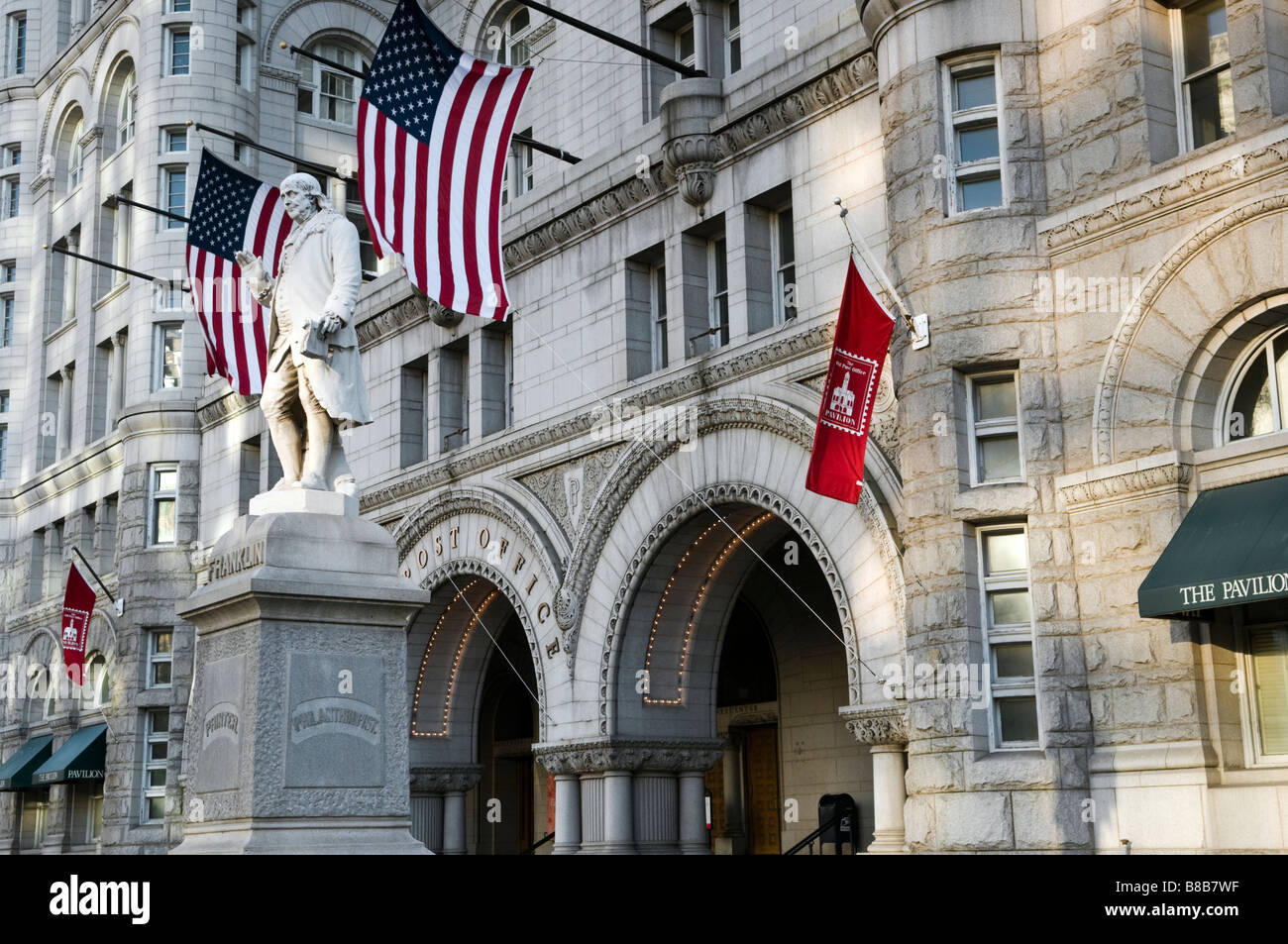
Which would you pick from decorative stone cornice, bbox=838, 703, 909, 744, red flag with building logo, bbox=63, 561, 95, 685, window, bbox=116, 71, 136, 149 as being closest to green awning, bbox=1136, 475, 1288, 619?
decorative stone cornice, bbox=838, 703, 909, 744

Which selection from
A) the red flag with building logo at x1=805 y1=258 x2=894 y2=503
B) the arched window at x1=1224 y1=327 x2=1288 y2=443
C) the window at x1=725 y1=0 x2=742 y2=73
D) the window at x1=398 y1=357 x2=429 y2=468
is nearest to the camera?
the arched window at x1=1224 y1=327 x2=1288 y2=443

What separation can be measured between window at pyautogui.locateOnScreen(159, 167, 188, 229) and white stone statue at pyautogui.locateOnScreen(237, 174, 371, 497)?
28002mm

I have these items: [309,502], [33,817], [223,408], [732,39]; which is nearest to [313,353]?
[309,502]

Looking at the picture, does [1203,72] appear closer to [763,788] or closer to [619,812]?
[619,812]

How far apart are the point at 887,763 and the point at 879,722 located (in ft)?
1.65

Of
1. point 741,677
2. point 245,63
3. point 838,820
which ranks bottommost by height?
point 838,820

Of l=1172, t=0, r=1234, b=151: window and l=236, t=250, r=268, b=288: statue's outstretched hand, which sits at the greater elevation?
l=1172, t=0, r=1234, b=151: window

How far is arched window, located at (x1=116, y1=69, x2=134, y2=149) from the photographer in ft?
140

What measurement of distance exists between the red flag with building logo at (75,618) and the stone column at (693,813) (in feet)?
60.2

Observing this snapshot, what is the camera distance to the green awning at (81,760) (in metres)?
39.1

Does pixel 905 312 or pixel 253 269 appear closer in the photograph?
pixel 253 269

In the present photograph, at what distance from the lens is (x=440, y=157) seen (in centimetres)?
1919

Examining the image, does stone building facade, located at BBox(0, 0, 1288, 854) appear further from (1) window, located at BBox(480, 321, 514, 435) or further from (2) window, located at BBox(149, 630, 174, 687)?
(2) window, located at BBox(149, 630, 174, 687)

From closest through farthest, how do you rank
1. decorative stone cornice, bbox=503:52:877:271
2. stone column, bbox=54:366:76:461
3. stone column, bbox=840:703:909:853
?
stone column, bbox=840:703:909:853 → decorative stone cornice, bbox=503:52:877:271 → stone column, bbox=54:366:76:461
